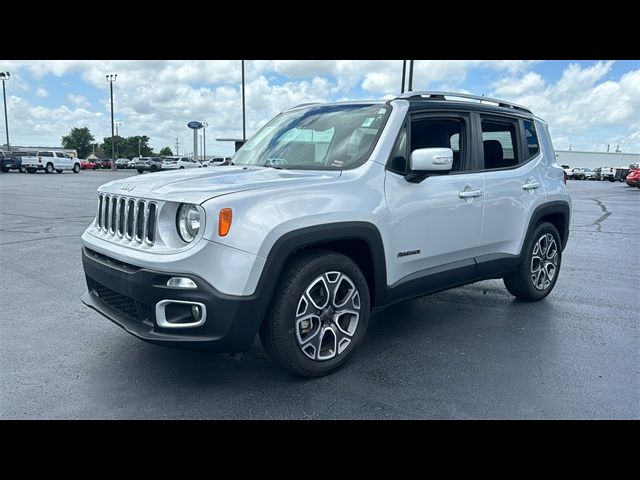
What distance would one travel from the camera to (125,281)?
3064mm

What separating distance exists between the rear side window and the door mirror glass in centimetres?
193

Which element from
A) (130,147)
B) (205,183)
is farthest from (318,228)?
(130,147)

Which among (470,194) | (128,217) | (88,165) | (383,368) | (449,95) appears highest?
(449,95)

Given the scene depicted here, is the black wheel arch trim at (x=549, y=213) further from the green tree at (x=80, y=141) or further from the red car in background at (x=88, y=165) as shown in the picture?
the green tree at (x=80, y=141)

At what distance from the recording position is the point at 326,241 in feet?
10.8

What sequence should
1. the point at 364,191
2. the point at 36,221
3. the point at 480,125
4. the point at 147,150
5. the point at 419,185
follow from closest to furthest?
the point at 364,191 → the point at 419,185 → the point at 480,125 → the point at 36,221 → the point at 147,150

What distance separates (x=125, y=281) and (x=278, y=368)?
4.04 ft

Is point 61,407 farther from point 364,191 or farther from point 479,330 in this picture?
point 479,330

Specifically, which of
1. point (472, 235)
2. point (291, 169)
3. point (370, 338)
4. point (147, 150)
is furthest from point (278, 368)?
point (147, 150)

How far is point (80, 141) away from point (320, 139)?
122178mm

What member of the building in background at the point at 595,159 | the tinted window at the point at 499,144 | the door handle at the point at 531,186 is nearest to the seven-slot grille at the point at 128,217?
the tinted window at the point at 499,144

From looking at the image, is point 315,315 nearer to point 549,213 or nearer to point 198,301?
point 198,301

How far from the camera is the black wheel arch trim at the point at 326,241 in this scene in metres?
3.02

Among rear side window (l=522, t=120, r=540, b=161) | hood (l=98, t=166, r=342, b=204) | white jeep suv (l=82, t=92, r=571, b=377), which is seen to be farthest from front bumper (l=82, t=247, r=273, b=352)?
rear side window (l=522, t=120, r=540, b=161)
